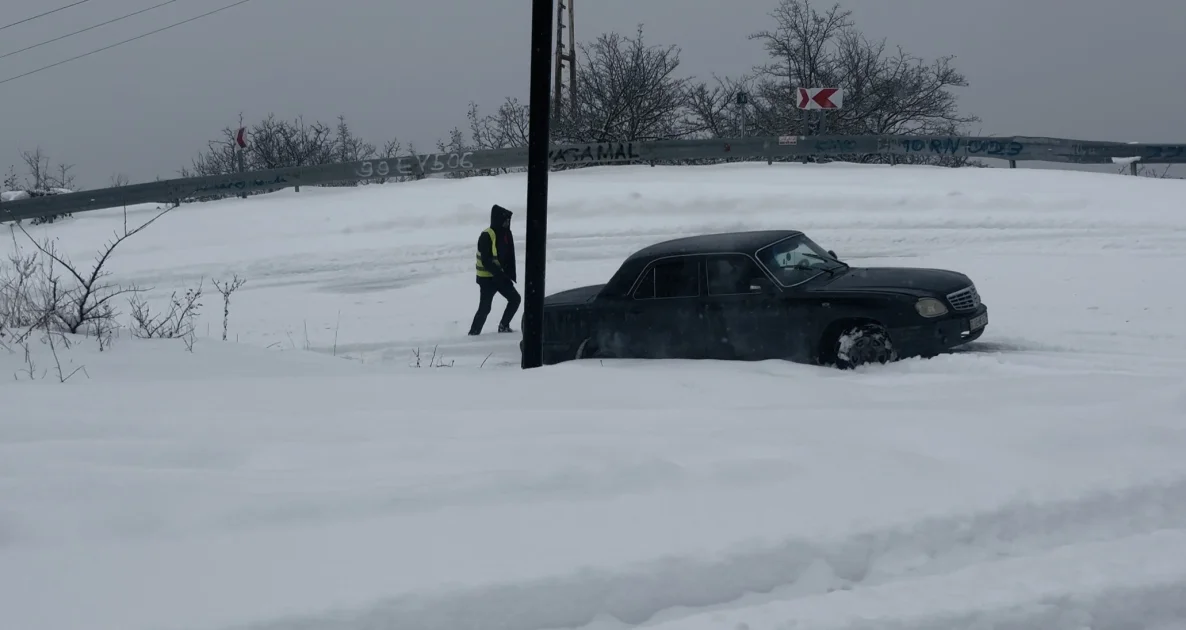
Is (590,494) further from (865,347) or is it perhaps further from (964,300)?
(964,300)

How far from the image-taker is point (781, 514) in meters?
4.01

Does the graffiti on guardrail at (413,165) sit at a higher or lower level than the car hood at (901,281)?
higher

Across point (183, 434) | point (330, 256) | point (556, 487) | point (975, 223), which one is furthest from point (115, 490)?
point (975, 223)

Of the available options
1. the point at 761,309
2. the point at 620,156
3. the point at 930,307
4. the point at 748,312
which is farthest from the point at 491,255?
the point at 620,156

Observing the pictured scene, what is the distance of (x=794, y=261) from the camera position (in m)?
8.74

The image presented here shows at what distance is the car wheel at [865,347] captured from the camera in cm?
795

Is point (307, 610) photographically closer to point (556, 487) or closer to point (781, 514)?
point (556, 487)

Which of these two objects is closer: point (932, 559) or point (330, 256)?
point (932, 559)

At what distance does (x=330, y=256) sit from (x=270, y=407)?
13798mm

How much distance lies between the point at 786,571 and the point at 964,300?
205 inches

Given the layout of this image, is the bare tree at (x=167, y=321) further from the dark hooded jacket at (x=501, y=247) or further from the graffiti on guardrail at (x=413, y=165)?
the graffiti on guardrail at (x=413, y=165)

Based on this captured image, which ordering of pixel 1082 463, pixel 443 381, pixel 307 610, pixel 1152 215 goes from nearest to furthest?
pixel 307 610 < pixel 1082 463 < pixel 443 381 < pixel 1152 215

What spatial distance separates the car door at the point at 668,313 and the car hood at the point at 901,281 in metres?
1.20

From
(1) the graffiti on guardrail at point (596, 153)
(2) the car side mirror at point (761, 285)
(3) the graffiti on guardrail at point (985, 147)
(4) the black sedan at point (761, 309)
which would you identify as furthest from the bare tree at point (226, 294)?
(3) the graffiti on guardrail at point (985, 147)
